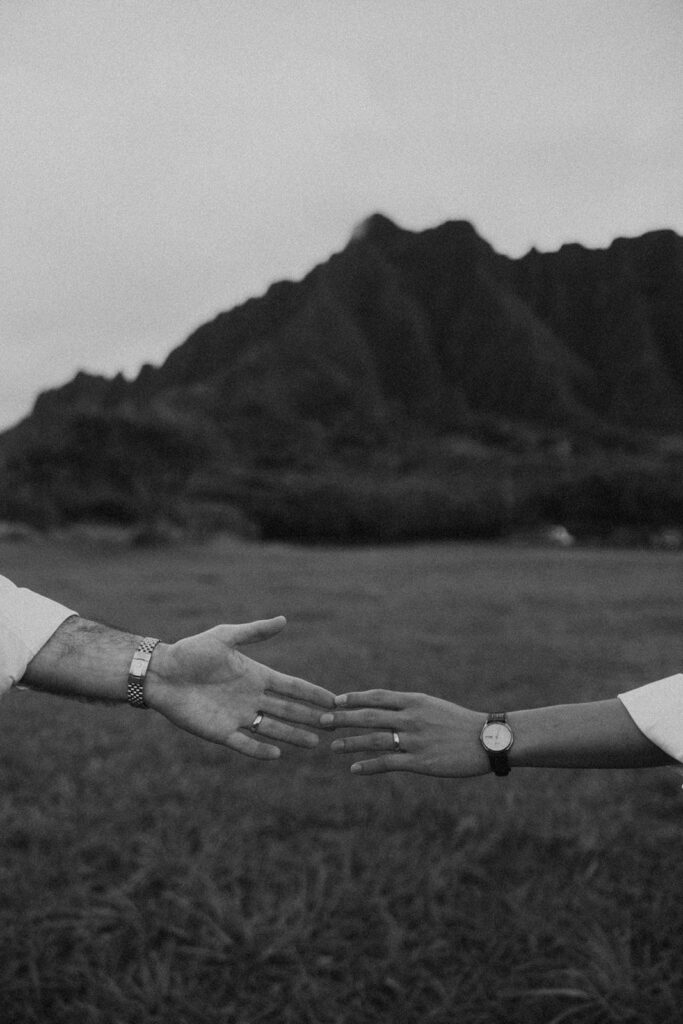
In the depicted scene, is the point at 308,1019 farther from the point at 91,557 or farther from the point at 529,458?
the point at 529,458

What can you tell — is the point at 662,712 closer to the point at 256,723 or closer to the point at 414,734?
the point at 414,734

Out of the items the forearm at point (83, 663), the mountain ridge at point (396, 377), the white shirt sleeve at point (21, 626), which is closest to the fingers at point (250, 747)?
the forearm at point (83, 663)

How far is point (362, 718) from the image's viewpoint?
1814 millimetres

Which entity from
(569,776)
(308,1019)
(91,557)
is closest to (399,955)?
(308,1019)

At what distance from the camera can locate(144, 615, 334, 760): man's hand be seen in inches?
70.9

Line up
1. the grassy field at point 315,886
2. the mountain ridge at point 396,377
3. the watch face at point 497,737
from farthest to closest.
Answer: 1. the mountain ridge at point 396,377
2. the grassy field at point 315,886
3. the watch face at point 497,737

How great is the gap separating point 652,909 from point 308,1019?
135 cm

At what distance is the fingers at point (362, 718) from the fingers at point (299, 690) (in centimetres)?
5

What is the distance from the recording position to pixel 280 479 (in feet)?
125

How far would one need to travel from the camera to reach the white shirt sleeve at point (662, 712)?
1.54m

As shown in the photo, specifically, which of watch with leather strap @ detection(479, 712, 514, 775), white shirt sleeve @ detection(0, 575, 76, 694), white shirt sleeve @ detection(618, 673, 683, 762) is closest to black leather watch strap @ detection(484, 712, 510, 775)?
watch with leather strap @ detection(479, 712, 514, 775)

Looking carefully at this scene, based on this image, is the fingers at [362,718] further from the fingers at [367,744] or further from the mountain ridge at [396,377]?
the mountain ridge at [396,377]

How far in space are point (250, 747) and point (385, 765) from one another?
333 millimetres

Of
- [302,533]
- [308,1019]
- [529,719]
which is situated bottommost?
[308,1019]
